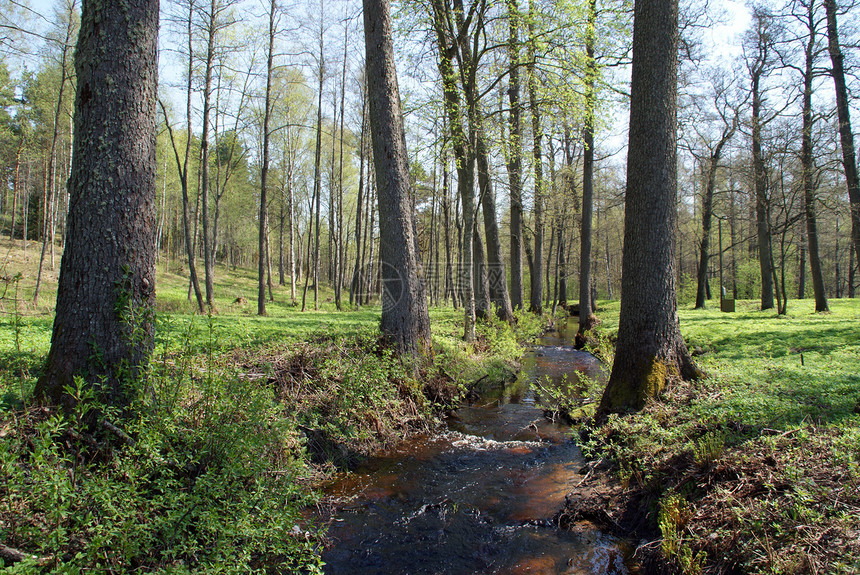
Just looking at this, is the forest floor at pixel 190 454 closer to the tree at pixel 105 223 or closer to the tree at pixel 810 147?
the tree at pixel 105 223

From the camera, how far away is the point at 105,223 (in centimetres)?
363

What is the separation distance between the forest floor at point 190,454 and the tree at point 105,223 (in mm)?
271

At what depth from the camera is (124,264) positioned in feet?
12.1

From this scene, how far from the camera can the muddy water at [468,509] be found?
142 inches

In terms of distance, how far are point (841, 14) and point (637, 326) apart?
16.7 metres

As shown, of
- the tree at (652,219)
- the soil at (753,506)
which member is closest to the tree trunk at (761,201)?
the tree at (652,219)

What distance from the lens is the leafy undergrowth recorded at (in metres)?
2.69

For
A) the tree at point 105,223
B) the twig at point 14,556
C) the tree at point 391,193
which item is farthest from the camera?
the tree at point 391,193

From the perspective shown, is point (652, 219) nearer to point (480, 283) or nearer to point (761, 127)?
point (480, 283)

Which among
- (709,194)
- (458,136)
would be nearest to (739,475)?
(458,136)

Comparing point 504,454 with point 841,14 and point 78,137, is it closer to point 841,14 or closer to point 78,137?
point 78,137

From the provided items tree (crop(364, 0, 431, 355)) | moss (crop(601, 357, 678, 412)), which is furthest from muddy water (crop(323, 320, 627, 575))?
tree (crop(364, 0, 431, 355))

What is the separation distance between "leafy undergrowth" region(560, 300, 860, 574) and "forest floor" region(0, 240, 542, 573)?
2778mm

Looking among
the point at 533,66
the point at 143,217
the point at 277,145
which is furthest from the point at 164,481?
the point at 277,145
